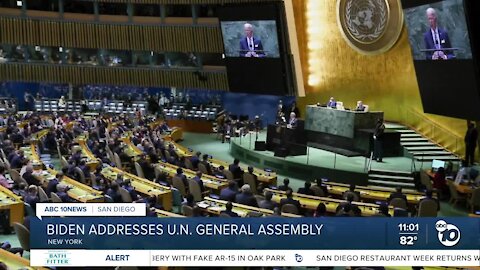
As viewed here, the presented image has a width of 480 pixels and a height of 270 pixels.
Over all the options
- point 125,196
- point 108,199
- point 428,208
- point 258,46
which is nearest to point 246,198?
point 125,196

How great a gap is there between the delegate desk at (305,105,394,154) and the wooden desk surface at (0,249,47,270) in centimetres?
1327

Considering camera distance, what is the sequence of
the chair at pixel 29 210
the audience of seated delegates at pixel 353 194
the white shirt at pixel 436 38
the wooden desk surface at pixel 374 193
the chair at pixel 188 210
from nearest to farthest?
1. the chair at pixel 188 210
2. the chair at pixel 29 210
3. the audience of seated delegates at pixel 353 194
4. the wooden desk surface at pixel 374 193
5. the white shirt at pixel 436 38

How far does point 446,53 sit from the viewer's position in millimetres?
16797

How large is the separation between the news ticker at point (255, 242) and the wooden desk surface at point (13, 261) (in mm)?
367

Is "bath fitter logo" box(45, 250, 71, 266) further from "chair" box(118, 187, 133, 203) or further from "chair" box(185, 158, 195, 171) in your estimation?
"chair" box(185, 158, 195, 171)

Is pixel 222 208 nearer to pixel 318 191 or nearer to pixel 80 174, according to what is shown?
pixel 318 191

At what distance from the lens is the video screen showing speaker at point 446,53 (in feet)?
51.7

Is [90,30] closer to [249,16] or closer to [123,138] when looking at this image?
[249,16]

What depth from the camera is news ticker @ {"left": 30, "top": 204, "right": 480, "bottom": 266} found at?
27.8 ft

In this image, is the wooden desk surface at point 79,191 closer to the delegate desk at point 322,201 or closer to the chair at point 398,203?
the delegate desk at point 322,201

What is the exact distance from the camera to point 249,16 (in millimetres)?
26500

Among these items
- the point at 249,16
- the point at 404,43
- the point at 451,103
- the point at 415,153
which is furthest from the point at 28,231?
the point at 249,16

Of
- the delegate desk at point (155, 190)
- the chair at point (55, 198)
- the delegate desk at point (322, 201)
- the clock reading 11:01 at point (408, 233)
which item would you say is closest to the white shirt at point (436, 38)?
the delegate desk at point (322, 201)

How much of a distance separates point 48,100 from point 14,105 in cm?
183
